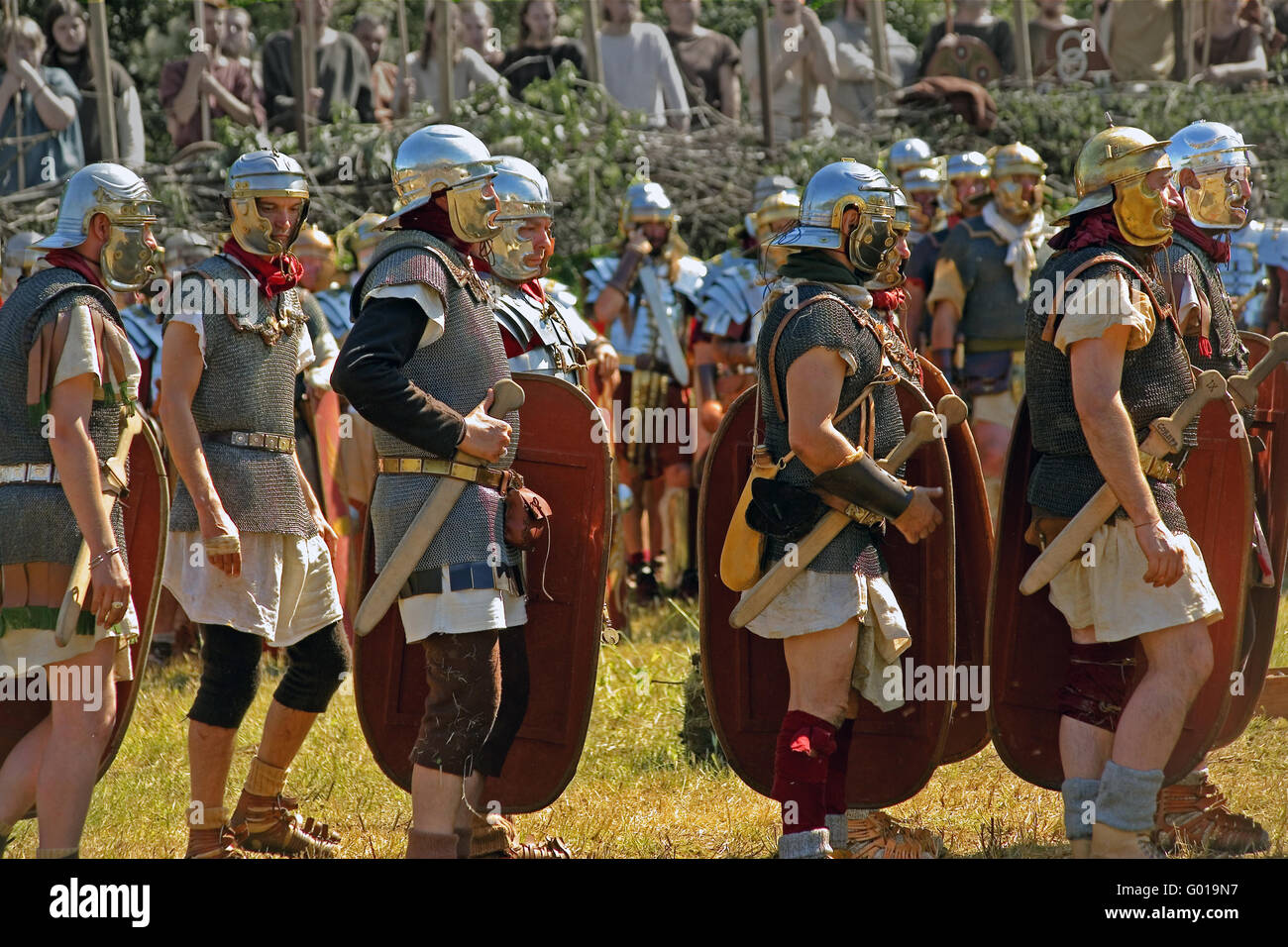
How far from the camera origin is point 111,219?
4.46m

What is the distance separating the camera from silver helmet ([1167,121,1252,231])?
15.9ft

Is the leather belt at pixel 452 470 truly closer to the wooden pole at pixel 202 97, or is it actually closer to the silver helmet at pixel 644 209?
the silver helmet at pixel 644 209

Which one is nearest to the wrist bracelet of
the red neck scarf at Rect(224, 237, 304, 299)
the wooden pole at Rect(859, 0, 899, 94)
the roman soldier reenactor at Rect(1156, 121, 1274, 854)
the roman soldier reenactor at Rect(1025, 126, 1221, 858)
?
the red neck scarf at Rect(224, 237, 304, 299)

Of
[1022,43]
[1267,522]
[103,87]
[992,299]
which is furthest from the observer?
[1022,43]

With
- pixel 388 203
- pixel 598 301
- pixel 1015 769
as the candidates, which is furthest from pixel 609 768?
pixel 388 203

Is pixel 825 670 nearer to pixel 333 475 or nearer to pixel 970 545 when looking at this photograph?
pixel 970 545

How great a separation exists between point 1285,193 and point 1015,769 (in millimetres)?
7078

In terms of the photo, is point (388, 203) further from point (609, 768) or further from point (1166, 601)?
point (1166, 601)

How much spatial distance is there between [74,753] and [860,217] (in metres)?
2.25

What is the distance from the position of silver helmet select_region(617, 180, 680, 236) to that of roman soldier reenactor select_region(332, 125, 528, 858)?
14.7 ft

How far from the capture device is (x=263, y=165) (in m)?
4.66

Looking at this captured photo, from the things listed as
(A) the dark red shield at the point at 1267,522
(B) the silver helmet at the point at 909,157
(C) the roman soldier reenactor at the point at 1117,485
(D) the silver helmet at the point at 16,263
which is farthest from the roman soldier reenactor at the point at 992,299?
(D) the silver helmet at the point at 16,263

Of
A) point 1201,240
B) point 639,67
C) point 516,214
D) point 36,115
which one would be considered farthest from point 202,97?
point 1201,240
